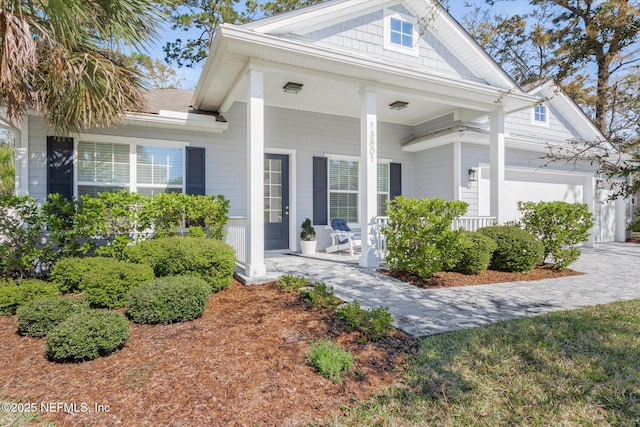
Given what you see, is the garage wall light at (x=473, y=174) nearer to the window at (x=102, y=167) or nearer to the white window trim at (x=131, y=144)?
the white window trim at (x=131, y=144)

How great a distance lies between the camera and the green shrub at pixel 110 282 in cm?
394

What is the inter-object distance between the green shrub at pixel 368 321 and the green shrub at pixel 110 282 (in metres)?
2.51

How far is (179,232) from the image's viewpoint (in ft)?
19.4

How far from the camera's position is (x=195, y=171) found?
702 cm

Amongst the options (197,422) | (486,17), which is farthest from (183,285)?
(486,17)

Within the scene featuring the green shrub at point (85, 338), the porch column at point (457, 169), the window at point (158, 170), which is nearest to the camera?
the green shrub at point (85, 338)

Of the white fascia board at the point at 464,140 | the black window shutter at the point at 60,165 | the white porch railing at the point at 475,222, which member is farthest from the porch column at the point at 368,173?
the black window shutter at the point at 60,165

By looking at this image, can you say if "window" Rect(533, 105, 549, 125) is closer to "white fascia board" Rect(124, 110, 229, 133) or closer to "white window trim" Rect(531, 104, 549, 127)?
"white window trim" Rect(531, 104, 549, 127)

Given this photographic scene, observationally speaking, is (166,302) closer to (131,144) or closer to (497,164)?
(131,144)

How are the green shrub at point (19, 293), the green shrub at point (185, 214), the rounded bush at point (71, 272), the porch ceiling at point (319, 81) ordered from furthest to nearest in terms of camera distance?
the green shrub at point (185, 214), the porch ceiling at point (319, 81), the rounded bush at point (71, 272), the green shrub at point (19, 293)

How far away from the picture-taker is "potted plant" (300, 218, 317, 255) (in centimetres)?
780

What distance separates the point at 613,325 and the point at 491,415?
7.69ft

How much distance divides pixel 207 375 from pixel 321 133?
21.7 ft

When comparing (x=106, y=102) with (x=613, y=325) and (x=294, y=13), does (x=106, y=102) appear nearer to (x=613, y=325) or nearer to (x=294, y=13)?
(x=294, y=13)
